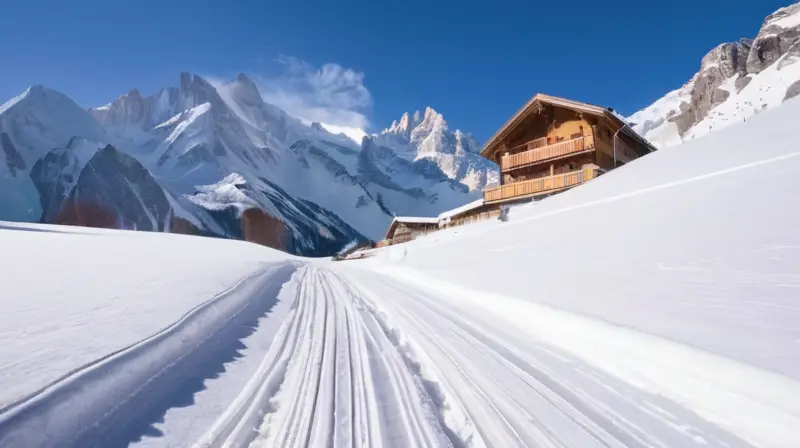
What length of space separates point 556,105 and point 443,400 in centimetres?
2830

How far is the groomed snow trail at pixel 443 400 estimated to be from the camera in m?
2.78

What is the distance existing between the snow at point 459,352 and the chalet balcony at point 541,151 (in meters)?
17.5

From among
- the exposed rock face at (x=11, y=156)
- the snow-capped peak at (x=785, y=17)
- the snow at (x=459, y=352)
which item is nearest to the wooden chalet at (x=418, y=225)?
the snow at (x=459, y=352)

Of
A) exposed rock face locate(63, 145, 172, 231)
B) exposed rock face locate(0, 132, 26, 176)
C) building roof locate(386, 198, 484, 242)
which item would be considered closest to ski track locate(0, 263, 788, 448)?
building roof locate(386, 198, 484, 242)

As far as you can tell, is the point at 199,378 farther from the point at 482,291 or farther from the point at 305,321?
the point at 482,291

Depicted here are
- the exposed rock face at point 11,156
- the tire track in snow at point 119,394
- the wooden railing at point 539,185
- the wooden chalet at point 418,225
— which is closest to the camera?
the tire track in snow at point 119,394

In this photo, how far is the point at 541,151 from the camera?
2773 cm

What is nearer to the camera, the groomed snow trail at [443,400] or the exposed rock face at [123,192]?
the groomed snow trail at [443,400]

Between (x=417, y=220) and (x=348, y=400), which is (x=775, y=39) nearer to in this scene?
(x=417, y=220)

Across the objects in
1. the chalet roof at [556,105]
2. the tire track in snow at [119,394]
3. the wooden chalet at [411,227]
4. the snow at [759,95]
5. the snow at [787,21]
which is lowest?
the tire track in snow at [119,394]

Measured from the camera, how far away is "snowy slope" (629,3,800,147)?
1948 inches

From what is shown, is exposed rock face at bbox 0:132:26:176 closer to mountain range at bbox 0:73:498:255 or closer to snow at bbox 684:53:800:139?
mountain range at bbox 0:73:498:255

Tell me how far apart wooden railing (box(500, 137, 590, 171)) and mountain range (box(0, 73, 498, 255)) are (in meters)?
80.8

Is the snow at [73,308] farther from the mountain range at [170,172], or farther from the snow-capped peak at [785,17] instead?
the snow-capped peak at [785,17]
